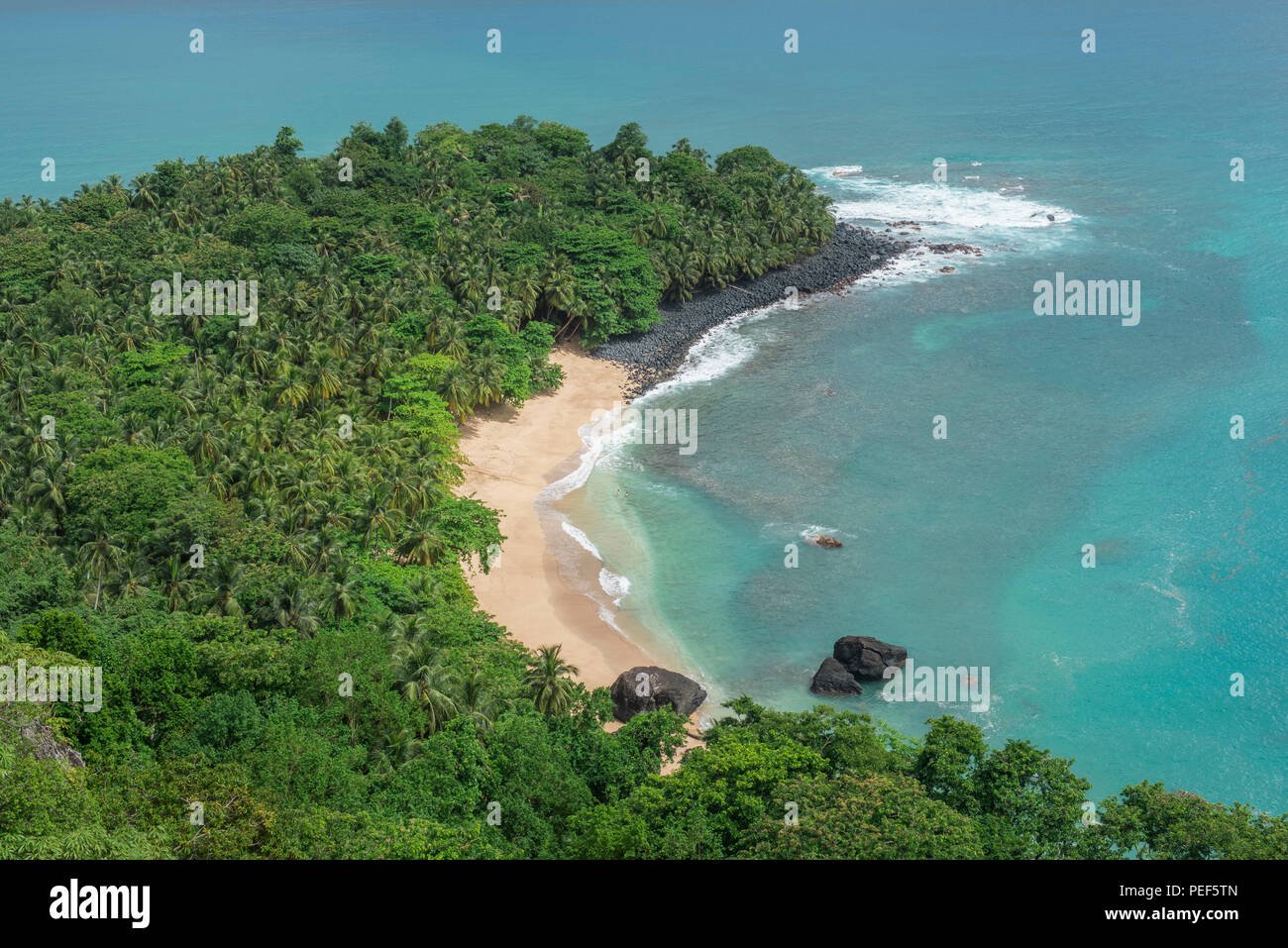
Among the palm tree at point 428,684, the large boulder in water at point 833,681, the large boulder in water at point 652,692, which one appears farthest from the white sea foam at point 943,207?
the palm tree at point 428,684

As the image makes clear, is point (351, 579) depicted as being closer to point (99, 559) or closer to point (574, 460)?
point (99, 559)

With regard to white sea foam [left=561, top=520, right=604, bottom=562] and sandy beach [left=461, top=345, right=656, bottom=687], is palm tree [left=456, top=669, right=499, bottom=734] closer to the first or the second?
sandy beach [left=461, top=345, right=656, bottom=687]

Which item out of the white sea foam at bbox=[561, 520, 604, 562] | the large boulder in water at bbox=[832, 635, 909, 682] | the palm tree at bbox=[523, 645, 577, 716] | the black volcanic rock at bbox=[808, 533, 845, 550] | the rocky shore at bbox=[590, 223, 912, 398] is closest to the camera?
the palm tree at bbox=[523, 645, 577, 716]

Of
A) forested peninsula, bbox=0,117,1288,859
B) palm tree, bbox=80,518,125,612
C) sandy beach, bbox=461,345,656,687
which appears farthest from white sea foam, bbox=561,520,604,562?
palm tree, bbox=80,518,125,612

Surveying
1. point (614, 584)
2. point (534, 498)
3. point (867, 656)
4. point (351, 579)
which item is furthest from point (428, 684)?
point (534, 498)

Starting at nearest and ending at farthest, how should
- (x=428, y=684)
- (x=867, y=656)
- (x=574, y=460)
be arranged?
(x=428, y=684)
(x=867, y=656)
(x=574, y=460)

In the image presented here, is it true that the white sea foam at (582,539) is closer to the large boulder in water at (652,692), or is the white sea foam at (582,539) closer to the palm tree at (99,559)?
the large boulder in water at (652,692)
